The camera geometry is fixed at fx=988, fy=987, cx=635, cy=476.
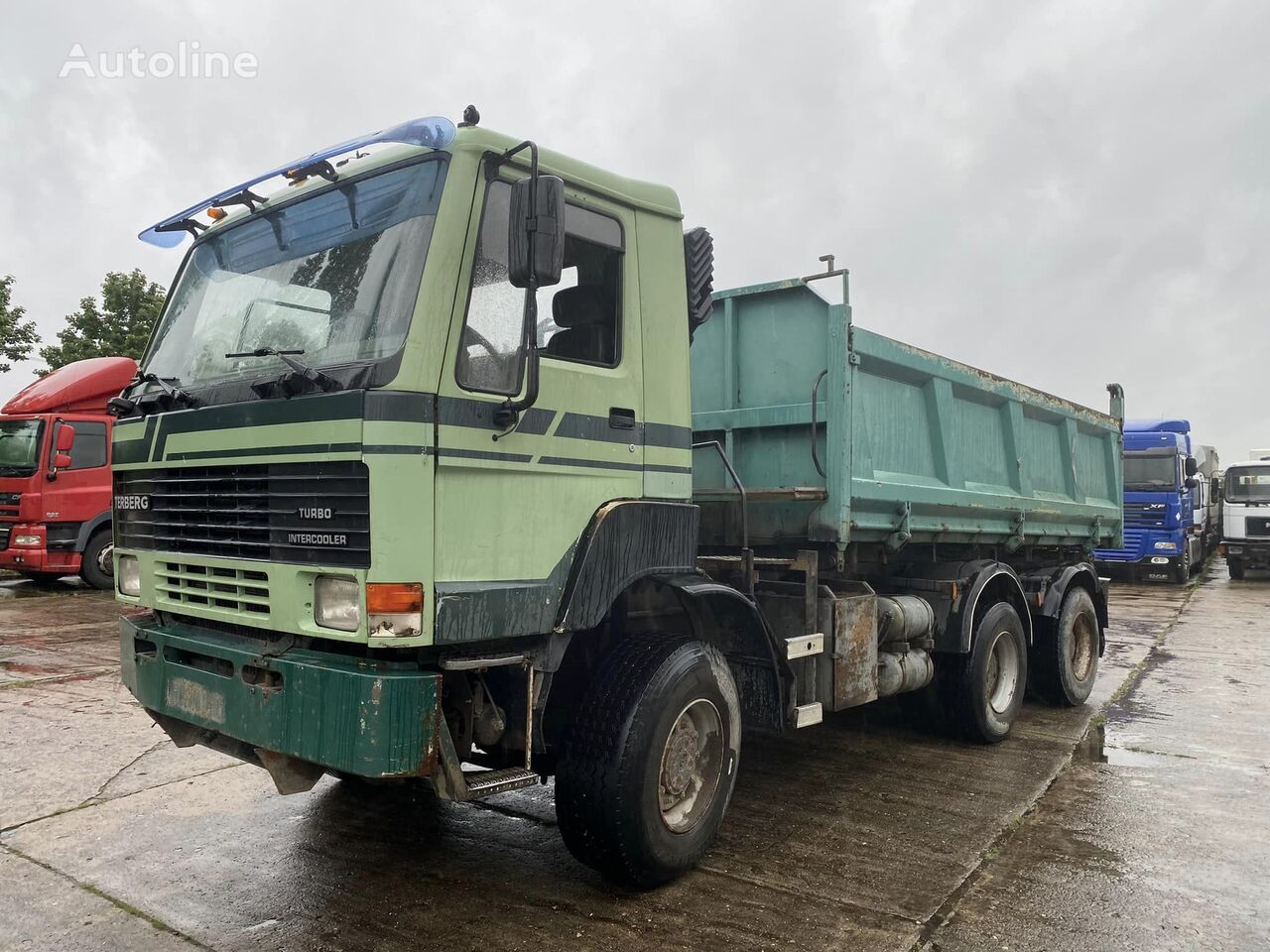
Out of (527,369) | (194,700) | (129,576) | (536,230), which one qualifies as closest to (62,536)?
(129,576)

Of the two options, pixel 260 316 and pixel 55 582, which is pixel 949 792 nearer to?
pixel 260 316

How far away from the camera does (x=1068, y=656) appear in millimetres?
7246

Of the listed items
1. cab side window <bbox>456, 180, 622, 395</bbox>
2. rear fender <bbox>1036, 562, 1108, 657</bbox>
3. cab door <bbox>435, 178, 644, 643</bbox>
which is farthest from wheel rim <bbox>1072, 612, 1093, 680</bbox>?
cab side window <bbox>456, 180, 622, 395</bbox>

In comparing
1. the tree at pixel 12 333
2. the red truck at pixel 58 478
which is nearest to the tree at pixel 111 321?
the tree at pixel 12 333

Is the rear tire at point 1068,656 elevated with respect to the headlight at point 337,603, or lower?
lower

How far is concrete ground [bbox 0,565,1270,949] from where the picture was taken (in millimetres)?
3553

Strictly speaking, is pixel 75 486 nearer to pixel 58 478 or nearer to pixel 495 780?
pixel 58 478

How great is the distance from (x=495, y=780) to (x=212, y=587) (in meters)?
1.31

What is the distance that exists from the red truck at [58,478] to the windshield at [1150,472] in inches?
672

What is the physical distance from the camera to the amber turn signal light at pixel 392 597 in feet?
10.3

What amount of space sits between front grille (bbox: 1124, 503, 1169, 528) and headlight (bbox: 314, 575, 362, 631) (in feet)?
59.0

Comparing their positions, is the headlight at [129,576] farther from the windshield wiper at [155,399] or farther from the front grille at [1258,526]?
the front grille at [1258,526]

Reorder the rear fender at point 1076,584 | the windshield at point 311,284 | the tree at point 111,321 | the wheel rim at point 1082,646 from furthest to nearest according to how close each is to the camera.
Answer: the tree at point 111,321
the wheel rim at point 1082,646
the rear fender at point 1076,584
the windshield at point 311,284

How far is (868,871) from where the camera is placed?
4078 millimetres
